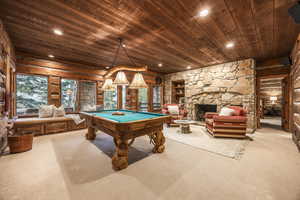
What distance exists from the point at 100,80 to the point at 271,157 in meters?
6.18

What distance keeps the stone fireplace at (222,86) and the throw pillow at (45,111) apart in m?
6.08

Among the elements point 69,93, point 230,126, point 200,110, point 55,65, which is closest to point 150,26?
point 230,126

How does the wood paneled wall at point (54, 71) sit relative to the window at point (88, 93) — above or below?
above

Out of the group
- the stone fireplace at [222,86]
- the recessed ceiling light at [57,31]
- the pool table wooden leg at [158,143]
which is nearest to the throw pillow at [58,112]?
the recessed ceiling light at [57,31]

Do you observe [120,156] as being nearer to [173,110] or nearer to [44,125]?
[44,125]

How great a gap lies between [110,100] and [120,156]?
14.4 ft

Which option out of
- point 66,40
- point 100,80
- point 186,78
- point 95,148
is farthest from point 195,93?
point 66,40

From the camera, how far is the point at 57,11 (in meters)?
2.17

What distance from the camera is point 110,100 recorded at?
618 cm

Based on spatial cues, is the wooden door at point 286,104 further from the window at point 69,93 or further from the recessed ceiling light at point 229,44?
the window at point 69,93

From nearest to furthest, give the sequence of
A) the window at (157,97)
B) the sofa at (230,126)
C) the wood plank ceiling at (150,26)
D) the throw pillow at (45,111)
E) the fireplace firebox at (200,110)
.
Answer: the wood plank ceiling at (150,26)
the sofa at (230,126)
the throw pillow at (45,111)
the fireplace firebox at (200,110)
the window at (157,97)

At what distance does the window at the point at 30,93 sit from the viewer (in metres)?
4.80

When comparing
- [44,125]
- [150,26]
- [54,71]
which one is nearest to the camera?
[150,26]

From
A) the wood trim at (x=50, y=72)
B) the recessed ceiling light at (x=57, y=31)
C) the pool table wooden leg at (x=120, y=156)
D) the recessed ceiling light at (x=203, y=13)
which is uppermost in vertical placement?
the recessed ceiling light at (x=203, y=13)
